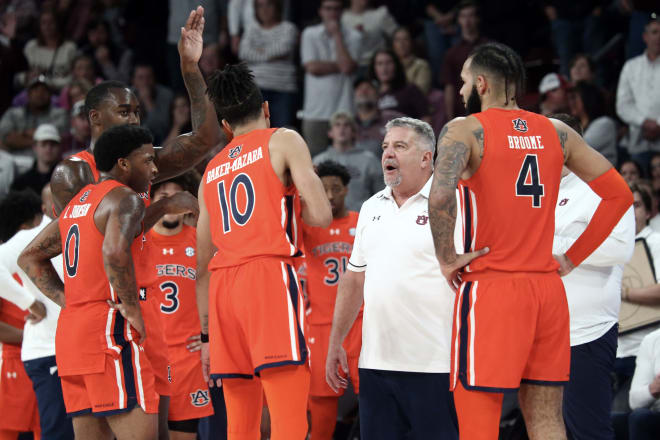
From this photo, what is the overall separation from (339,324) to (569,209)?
161 cm

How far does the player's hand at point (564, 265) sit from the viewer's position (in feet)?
14.8

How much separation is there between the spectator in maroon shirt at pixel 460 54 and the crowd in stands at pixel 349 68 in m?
0.02

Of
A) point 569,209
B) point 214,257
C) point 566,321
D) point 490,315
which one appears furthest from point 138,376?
point 569,209

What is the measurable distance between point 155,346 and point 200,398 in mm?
1497

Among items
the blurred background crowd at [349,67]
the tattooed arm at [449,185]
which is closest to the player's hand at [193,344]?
the tattooed arm at [449,185]

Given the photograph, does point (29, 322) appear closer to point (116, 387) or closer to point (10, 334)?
point (10, 334)

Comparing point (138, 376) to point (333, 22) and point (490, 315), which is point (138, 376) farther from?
point (333, 22)

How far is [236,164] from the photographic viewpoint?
14.7ft

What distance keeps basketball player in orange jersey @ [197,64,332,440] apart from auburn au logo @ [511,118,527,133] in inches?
39.0

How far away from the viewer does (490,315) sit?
13.4ft

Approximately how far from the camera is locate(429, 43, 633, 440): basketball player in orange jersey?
13.3 ft

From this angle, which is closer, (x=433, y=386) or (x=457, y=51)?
(x=433, y=386)

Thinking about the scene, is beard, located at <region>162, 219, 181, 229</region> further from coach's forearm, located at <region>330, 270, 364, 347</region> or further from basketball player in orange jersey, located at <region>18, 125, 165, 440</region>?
coach's forearm, located at <region>330, 270, 364, 347</region>

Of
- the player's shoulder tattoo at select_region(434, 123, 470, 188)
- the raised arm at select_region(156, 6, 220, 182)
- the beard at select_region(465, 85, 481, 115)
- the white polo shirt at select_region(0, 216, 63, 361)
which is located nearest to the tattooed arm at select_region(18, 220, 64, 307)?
the raised arm at select_region(156, 6, 220, 182)
